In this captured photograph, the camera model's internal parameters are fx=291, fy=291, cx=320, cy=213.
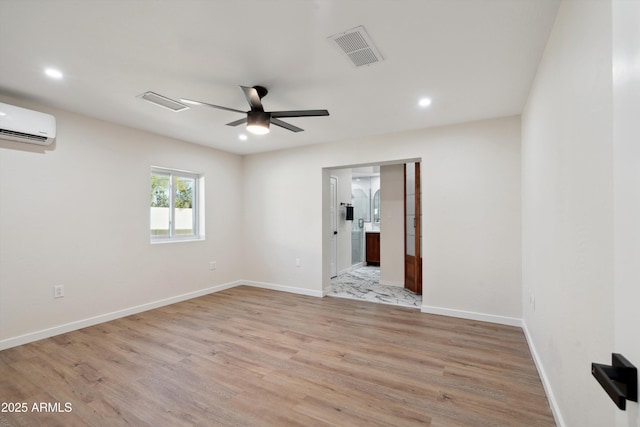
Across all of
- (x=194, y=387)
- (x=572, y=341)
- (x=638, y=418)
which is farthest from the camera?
(x=194, y=387)

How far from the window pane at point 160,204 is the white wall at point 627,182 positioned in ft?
15.8

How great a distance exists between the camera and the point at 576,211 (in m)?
1.41

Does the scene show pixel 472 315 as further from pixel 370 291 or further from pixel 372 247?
pixel 372 247

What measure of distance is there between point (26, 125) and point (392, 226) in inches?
204

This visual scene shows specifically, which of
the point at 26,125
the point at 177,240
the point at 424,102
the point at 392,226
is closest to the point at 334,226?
the point at 392,226

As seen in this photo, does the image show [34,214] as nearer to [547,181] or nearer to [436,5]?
[436,5]

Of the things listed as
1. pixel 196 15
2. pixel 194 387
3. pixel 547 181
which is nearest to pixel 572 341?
pixel 547 181

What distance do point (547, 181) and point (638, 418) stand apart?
73.1 inches

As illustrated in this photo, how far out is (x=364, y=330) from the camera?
11.0ft

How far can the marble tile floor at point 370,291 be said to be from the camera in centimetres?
454

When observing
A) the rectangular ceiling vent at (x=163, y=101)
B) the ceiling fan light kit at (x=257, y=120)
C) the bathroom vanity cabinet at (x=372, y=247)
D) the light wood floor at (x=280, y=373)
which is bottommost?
the light wood floor at (x=280, y=373)

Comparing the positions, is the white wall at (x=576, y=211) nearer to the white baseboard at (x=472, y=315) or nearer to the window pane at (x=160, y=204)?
the white baseboard at (x=472, y=315)

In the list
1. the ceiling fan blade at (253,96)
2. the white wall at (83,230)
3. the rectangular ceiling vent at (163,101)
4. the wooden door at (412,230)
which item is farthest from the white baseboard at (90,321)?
the wooden door at (412,230)

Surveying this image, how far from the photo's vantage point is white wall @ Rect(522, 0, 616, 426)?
1111 mm
